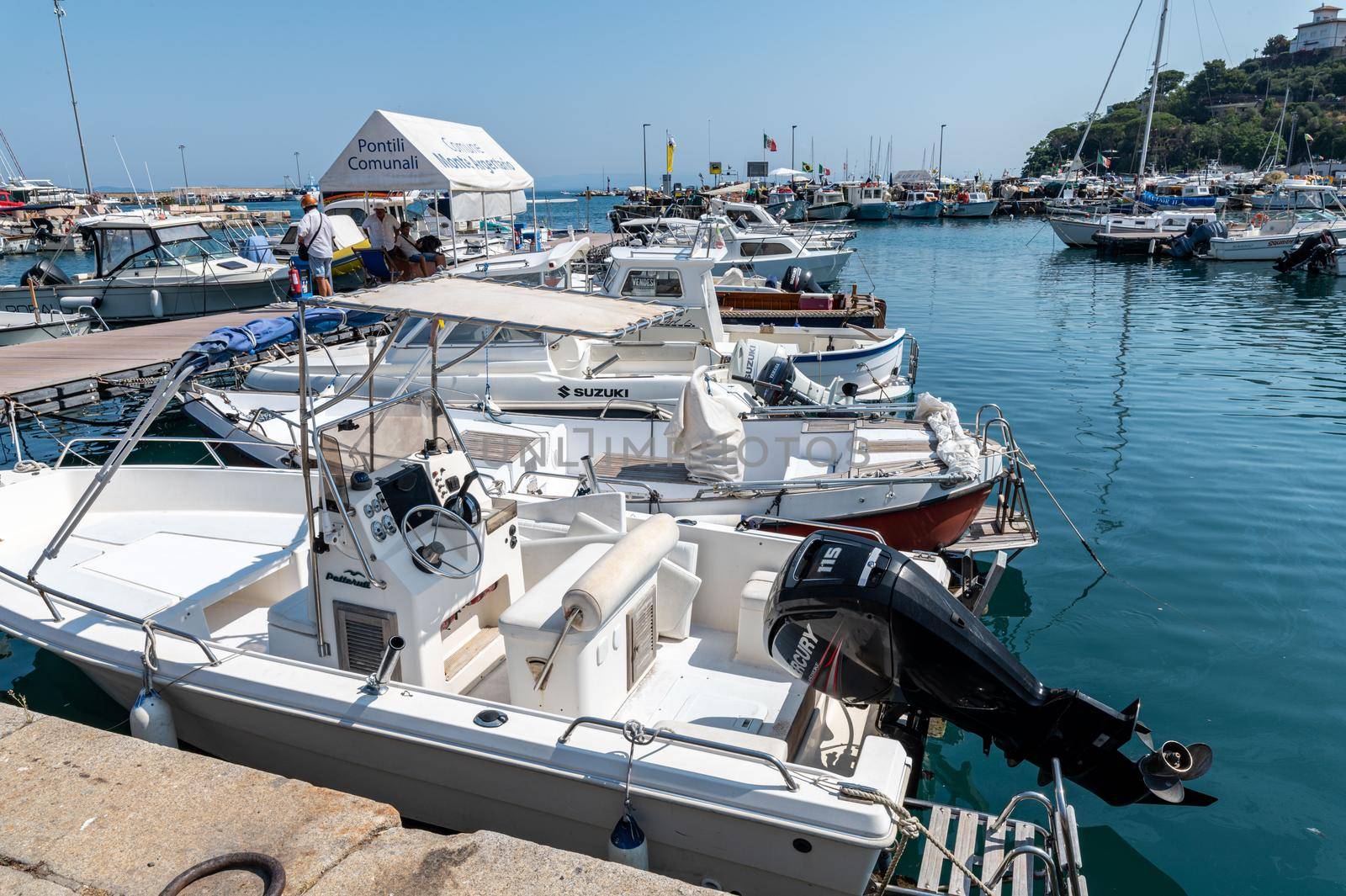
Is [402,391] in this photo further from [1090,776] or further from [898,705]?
[1090,776]

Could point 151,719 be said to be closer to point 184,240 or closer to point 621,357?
point 621,357

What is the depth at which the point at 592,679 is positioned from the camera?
4.24m

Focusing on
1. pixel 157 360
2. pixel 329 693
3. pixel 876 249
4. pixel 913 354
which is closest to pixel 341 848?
pixel 329 693

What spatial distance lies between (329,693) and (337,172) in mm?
8351

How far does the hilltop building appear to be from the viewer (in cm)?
12375

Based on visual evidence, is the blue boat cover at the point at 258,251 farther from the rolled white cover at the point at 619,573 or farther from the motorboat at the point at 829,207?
the motorboat at the point at 829,207

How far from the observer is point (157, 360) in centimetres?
1366

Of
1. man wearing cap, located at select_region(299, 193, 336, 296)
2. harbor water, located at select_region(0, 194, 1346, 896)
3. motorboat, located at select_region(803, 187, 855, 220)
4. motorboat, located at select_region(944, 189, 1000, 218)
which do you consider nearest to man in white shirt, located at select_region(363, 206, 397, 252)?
man wearing cap, located at select_region(299, 193, 336, 296)

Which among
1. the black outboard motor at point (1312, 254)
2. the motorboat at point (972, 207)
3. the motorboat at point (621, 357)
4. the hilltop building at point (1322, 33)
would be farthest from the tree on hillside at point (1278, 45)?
the motorboat at point (621, 357)

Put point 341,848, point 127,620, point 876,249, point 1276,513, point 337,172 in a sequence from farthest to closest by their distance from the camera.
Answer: point 876,249, point 337,172, point 1276,513, point 127,620, point 341,848

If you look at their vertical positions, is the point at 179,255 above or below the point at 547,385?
above

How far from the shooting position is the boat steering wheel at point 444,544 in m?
4.27

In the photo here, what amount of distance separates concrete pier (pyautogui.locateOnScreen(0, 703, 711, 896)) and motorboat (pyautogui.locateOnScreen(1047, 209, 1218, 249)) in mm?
44009

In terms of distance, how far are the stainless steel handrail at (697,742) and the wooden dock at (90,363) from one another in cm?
1038
